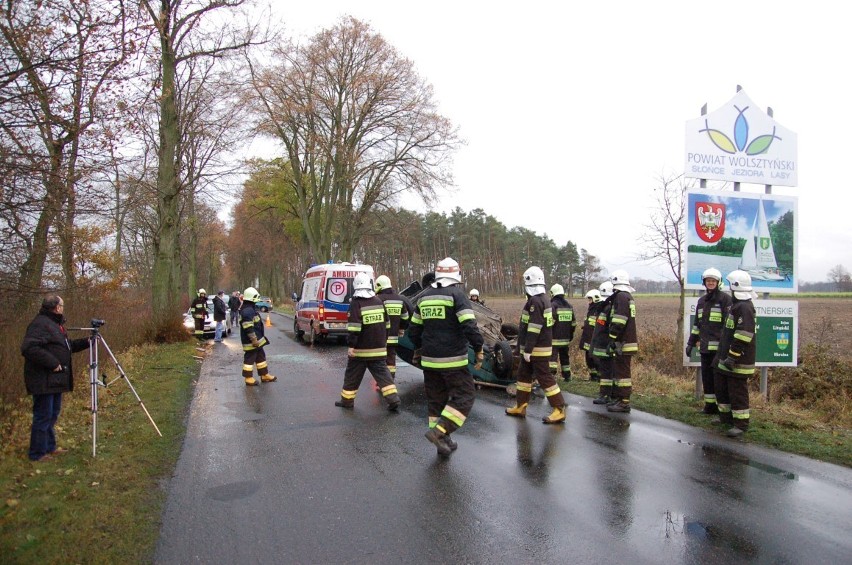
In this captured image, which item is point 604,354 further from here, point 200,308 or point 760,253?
point 200,308

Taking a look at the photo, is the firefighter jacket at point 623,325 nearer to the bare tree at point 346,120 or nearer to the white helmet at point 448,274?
the white helmet at point 448,274

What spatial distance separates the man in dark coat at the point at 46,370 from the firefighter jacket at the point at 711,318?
7.73m

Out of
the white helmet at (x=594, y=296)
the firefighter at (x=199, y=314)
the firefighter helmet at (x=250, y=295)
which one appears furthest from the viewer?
the firefighter at (x=199, y=314)

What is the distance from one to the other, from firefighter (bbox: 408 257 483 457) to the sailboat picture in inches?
211

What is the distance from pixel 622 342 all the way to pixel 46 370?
717 centimetres

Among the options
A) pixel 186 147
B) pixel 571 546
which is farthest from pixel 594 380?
pixel 186 147

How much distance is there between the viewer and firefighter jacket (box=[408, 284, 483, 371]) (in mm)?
6188

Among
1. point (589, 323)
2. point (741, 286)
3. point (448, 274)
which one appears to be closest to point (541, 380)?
point (448, 274)

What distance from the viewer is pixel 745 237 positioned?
9.02m

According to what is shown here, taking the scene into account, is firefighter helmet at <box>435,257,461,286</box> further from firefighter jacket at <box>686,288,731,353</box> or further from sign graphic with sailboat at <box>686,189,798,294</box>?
sign graphic with sailboat at <box>686,189,798,294</box>

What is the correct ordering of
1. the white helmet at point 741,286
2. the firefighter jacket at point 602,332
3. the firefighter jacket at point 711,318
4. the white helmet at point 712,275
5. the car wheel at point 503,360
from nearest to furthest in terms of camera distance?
the white helmet at point 741,286 → the firefighter jacket at point 711,318 → the white helmet at point 712,275 → the firefighter jacket at point 602,332 → the car wheel at point 503,360

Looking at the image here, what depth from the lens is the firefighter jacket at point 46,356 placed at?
5.60 meters

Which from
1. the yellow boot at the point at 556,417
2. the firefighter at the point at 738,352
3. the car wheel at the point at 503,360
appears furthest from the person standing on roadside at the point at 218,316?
the firefighter at the point at 738,352

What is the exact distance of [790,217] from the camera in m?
9.32
